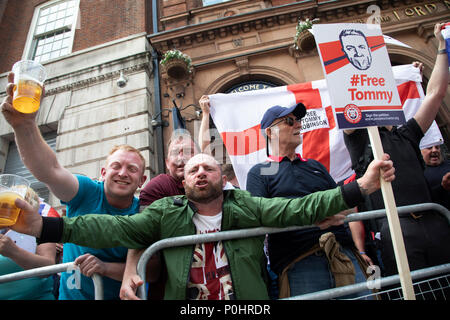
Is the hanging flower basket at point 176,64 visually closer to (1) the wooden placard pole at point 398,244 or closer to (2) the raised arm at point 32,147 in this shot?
(2) the raised arm at point 32,147

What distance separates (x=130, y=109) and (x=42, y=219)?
590 cm

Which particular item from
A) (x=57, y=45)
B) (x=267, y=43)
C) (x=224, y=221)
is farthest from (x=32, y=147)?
(x=57, y=45)

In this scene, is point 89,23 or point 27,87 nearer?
point 27,87

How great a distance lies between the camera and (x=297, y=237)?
1959 millimetres

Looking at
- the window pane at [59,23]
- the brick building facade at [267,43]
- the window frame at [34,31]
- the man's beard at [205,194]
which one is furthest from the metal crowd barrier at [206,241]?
the window pane at [59,23]

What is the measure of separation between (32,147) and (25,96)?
11.4 inches

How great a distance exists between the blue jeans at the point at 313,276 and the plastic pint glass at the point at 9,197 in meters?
1.61

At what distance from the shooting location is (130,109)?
6.95 metres

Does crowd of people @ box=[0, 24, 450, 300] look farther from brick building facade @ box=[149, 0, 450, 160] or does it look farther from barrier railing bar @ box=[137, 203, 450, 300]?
brick building facade @ box=[149, 0, 450, 160]

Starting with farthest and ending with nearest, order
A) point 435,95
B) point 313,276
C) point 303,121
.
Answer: point 303,121 → point 435,95 → point 313,276

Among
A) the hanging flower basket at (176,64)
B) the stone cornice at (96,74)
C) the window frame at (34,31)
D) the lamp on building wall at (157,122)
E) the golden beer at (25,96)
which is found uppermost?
the window frame at (34,31)

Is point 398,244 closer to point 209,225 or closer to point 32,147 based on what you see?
point 209,225

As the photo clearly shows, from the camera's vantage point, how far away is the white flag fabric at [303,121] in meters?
4.33
